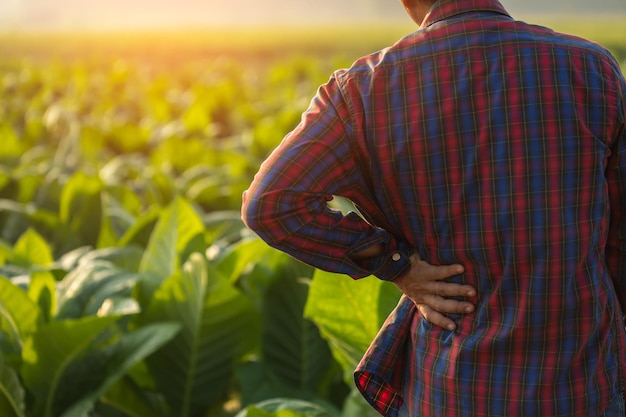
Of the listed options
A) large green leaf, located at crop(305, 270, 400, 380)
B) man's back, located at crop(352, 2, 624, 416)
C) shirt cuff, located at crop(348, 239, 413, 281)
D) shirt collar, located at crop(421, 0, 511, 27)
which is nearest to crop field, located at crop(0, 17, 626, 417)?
large green leaf, located at crop(305, 270, 400, 380)

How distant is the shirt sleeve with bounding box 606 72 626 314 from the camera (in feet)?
5.26

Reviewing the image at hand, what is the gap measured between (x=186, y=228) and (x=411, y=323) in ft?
4.91

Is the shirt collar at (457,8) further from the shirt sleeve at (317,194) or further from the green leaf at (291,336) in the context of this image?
the green leaf at (291,336)

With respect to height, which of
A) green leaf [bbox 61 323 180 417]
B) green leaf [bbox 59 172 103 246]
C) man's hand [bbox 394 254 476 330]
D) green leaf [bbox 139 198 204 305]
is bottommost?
green leaf [bbox 59 172 103 246]

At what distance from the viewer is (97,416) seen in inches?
115

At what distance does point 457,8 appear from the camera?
1.61 m

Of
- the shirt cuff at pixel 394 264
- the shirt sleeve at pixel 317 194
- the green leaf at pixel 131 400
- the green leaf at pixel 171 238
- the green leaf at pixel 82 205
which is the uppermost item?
the shirt sleeve at pixel 317 194

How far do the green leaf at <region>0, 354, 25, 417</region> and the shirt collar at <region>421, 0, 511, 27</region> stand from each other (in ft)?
4.91

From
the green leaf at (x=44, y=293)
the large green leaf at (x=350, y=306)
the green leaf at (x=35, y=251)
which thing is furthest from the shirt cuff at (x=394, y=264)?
the green leaf at (x=35, y=251)

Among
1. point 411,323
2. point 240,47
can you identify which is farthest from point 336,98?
point 240,47

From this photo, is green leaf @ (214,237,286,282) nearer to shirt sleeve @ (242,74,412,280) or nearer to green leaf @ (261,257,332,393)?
green leaf @ (261,257,332,393)

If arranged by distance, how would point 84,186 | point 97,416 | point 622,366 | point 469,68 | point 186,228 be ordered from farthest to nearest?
point 84,186 → point 186,228 → point 97,416 → point 622,366 → point 469,68

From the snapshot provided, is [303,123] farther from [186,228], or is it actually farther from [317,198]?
[186,228]

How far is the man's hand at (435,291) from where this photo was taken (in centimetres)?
163
